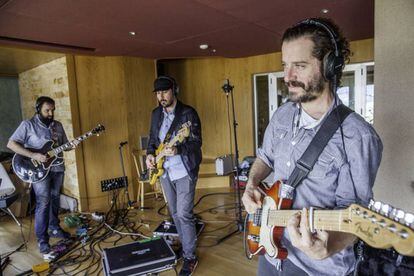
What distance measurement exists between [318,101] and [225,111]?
4.65m

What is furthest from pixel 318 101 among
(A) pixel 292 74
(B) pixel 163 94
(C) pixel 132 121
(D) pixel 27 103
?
(D) pixel 27 103

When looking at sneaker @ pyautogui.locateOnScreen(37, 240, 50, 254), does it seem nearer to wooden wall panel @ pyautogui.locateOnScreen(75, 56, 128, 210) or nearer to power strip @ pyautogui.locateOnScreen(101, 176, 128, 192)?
wooden wall panel @ pyautogui.locateOnScreen(75, 56, 128, 210)

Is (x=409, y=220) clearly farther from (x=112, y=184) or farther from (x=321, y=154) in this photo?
(x=112, y=184)

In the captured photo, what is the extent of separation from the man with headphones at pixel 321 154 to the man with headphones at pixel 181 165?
51.7 inches

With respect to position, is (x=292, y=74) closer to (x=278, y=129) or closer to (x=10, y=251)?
(x=278, y=129)

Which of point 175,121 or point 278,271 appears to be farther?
point 175,121

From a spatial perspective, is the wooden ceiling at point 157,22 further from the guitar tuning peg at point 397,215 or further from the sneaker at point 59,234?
the sneaker at point 59,234

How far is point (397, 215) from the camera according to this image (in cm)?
78

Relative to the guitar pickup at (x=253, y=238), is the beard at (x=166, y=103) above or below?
above

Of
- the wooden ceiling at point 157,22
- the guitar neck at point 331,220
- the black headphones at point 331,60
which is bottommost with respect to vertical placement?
the guitar neck at point 331,220

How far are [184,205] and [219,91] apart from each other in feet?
11.9

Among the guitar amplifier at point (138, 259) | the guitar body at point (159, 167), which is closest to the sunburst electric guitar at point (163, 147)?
the guitar body at point (159, 167)

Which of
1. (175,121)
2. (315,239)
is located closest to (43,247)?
(175,121)

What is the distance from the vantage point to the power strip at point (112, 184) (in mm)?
4430
